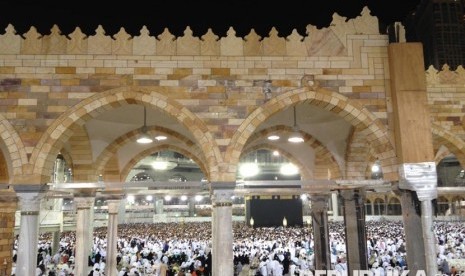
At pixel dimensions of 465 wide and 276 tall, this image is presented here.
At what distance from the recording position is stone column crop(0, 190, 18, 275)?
30.6 ft

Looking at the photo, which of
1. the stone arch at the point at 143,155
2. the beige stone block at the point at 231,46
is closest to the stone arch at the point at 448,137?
the beige stone block at the point at 231,46

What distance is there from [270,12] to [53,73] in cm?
711

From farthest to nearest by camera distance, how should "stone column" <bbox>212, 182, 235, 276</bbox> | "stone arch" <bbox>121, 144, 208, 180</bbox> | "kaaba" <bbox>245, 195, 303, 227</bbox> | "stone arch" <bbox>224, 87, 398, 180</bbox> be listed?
1. "kaaba" <bbox>245, 195, 303, 227</bbox>
2. "stone arch" <bbox>121, 144, 208, 180</bbox>
3. "stone arch" <bbox>224, 87, 398, 180</bbox>
4. "stone column" <bbox>212, 182, 235, 276</bbox>

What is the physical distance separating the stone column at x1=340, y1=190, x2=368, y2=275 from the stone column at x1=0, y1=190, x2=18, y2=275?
783 cm

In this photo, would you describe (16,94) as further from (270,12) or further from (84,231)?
(270,12)

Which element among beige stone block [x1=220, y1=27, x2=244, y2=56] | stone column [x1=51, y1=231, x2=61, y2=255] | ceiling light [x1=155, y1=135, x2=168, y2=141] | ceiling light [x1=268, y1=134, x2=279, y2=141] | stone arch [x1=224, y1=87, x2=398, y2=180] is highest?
beige stone block [x1=220, y1=27, x2=244, y2=56]

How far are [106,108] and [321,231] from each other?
24.1 feet

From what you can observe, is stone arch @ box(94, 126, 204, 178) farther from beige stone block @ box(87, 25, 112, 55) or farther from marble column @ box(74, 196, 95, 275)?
beige stone block @ box(87, 25, 112, 55)

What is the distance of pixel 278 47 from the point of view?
298 inches

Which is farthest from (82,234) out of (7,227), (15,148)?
(15,148)

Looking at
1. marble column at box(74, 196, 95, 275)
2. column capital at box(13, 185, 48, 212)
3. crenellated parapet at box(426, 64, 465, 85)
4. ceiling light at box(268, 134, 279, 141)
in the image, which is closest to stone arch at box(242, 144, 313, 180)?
ceiling light at box(268, 134, 279, 141)

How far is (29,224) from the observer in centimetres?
684

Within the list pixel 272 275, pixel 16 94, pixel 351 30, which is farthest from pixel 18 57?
pixel 272 275

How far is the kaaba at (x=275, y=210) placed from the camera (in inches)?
1241
